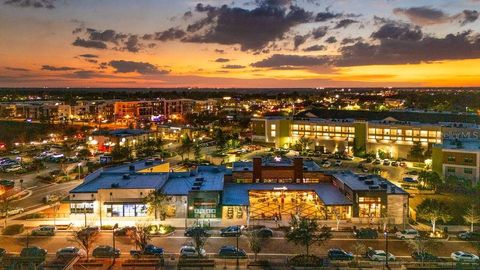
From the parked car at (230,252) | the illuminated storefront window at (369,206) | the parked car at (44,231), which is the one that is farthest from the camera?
the illuminated storefront window at (369,206)

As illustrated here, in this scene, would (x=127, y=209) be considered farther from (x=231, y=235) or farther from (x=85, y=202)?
(x=231, y=235)

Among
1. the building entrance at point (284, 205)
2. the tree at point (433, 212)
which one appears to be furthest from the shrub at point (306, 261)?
the tree at point (433, 212)

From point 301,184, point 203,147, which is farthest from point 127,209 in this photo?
point 203,147

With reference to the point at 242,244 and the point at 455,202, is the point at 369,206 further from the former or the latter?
the point at 242,244

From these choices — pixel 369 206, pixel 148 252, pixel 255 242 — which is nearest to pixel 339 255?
pixel 255 242

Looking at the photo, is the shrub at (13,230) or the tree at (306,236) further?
the shrub at (13,230)

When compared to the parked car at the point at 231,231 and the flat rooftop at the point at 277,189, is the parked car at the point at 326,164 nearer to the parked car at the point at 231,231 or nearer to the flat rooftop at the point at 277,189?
the flat rooftop at the point at 277,189

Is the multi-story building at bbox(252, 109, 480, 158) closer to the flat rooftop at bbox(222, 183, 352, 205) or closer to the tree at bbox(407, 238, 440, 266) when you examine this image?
the flat rooftop at bbox(222, 183, 352, 205)
